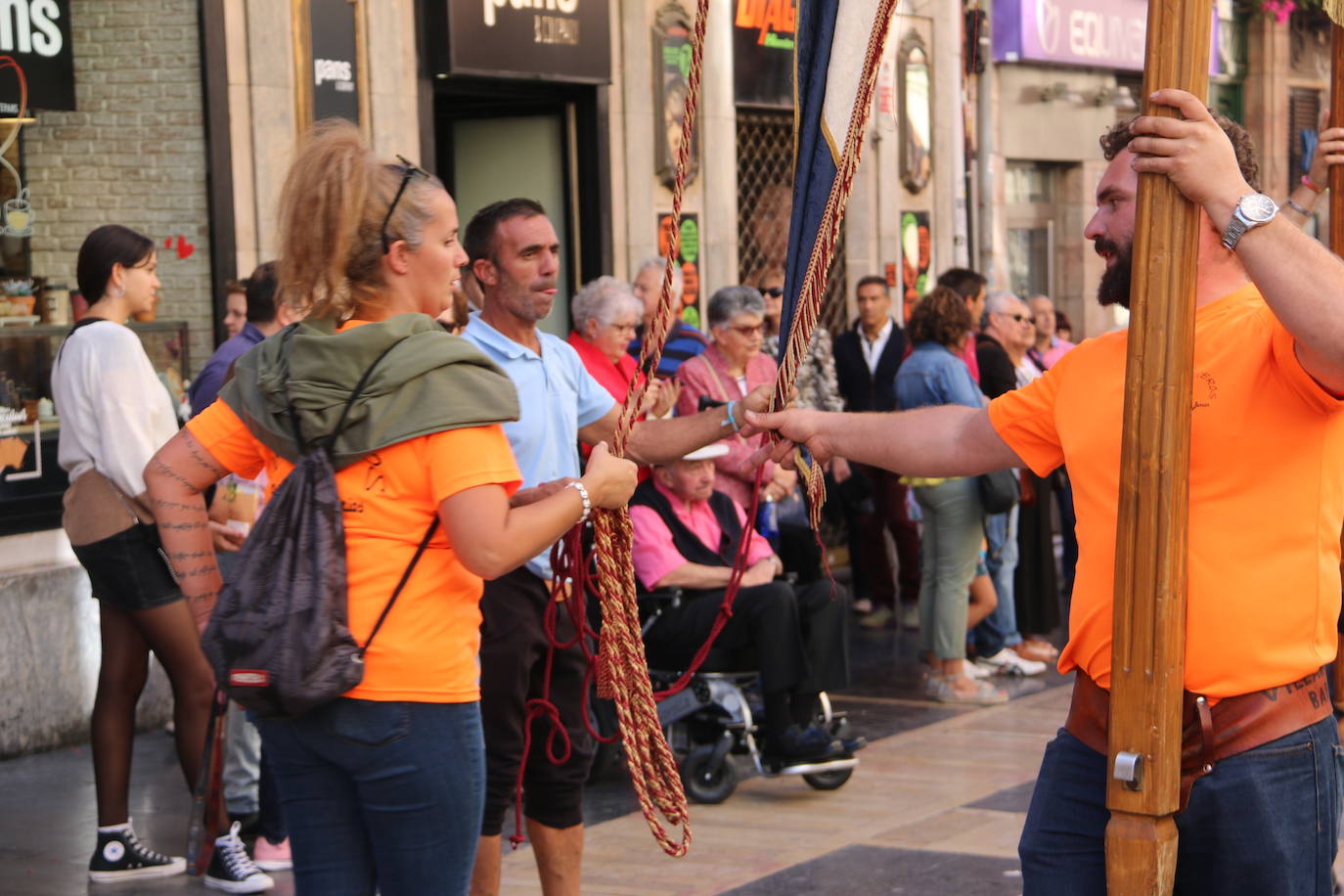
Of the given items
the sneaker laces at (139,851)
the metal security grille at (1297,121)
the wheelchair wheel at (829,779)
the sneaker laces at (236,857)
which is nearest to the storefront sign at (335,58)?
the wheelchair wheel at (829,779)

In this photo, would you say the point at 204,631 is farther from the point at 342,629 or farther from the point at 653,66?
the point at 653,66

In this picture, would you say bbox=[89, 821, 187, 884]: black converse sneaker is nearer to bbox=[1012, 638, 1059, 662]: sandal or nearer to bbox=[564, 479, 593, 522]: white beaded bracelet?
bbox=[564, 479, 593, 522]: white beaded bracelet

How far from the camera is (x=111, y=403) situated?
226 inches

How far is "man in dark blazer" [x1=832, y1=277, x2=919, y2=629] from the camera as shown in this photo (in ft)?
35.2

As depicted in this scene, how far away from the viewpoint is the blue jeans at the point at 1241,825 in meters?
2.99

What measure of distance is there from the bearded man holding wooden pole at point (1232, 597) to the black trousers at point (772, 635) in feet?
11.4

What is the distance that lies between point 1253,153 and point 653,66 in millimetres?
8995

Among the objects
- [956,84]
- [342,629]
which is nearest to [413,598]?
[342,629]

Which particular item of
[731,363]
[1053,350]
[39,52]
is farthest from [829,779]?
[1053,350]

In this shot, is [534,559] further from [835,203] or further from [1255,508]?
[1255,508]

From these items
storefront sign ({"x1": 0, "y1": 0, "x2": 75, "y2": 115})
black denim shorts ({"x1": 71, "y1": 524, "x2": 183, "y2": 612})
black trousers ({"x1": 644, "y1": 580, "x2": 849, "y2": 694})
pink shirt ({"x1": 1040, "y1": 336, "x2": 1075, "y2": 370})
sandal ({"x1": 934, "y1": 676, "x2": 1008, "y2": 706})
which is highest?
storefront sign ({"x1": 0, "y1": 0, "x2": 75, "y2": 115})

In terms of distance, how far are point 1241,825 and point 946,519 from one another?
570 cm

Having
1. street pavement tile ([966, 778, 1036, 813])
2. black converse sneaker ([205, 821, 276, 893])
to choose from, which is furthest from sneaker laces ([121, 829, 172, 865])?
street pavement tile ([966, 778, 1036, 813])

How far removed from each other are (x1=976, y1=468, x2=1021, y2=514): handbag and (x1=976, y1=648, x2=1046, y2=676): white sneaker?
975 mm
